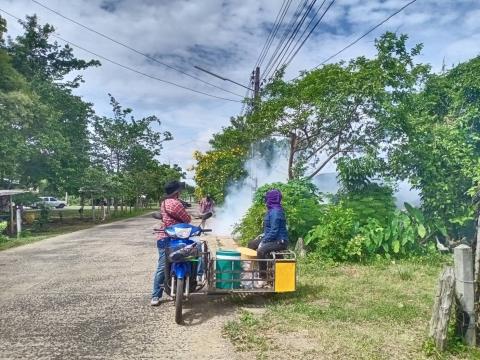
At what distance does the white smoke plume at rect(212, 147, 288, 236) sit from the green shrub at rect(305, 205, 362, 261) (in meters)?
7.66

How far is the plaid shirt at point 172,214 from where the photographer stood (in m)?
6.24

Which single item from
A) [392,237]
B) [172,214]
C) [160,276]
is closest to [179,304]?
[160,276]

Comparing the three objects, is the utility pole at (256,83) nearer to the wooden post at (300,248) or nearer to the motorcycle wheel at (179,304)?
the wooden post at (300,248)

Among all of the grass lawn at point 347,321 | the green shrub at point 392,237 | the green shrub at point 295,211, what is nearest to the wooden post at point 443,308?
the grass lawn at point 347,321

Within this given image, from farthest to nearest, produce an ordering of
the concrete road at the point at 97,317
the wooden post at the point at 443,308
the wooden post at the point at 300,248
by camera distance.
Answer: the wooden post at the point at 300,248 < the concrete road at the point at 97,317 < the wooden post at the point at 443,308

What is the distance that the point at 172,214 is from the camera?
624 centimetres

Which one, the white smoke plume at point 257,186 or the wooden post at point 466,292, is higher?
the white smoke plume at point 257,186

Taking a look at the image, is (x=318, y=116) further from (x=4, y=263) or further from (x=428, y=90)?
(x=4, y=263)

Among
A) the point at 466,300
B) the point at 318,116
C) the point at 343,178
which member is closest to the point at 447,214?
the point at 343,178

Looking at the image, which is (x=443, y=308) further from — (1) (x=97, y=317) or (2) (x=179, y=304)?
(1) (x=97, y=317)

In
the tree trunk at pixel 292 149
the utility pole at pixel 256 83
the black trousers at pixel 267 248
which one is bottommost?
the black trousers at pixel 267 248

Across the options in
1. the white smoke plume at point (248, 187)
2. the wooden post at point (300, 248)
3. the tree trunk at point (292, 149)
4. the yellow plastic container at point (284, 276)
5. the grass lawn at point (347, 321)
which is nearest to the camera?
the grass lawn at point (347, 321)

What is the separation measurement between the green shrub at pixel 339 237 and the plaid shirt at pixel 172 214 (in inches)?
161

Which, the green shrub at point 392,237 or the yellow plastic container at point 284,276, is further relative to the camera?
the green shrub at point 392,237
